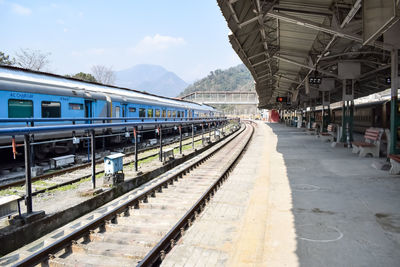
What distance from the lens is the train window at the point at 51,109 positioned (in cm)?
1152

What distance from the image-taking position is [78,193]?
6715mm

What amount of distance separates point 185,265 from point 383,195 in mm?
5142

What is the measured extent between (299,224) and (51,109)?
10.3 meters

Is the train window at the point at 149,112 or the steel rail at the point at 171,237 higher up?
the train window at the point at 149,112

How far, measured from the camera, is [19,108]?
1034 cm

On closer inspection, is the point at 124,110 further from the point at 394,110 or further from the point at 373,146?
the point at 394,110

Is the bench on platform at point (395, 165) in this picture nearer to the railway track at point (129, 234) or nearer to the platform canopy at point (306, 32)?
the platform canopy at point (306, 32)

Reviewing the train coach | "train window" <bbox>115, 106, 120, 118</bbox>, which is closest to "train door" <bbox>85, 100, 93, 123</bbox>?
the train coach

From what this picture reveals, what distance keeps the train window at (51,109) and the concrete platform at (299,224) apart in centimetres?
754

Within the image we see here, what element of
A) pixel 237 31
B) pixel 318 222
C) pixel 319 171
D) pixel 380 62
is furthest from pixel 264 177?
pixel 380 62

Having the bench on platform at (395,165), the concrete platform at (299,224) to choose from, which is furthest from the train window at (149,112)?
the bench on platform at (395,165)

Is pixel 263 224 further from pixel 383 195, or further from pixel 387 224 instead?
pixel 383 195

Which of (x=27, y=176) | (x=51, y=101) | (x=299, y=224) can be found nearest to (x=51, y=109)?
(x=51, y=101)

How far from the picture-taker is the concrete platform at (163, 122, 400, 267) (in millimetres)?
4051
